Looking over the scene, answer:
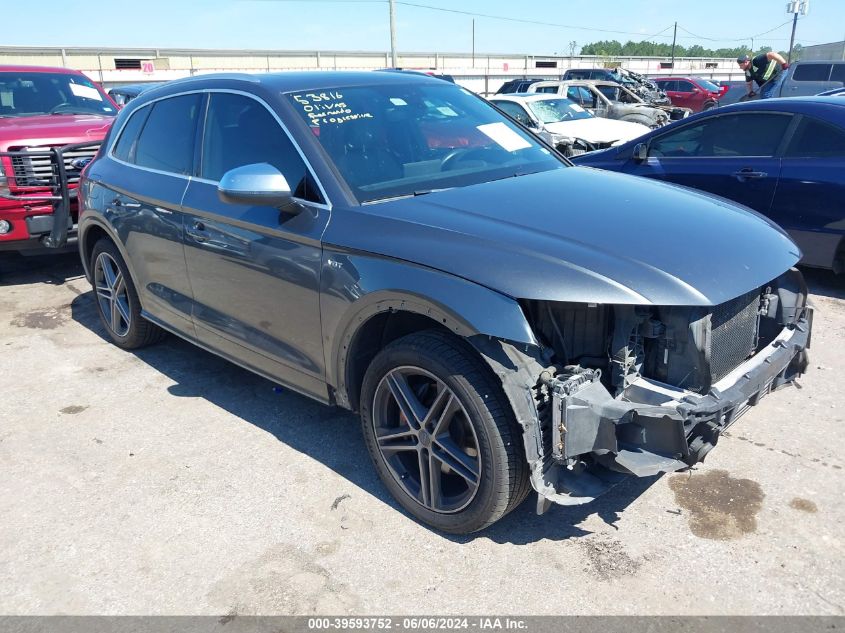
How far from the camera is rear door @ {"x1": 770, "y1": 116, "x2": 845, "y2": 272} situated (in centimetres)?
548

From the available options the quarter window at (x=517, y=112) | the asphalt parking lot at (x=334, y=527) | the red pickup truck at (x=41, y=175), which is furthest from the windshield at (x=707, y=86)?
the asphalt parking lot at (x=334, y=527)

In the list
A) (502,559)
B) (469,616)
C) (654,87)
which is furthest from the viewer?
(654,87)

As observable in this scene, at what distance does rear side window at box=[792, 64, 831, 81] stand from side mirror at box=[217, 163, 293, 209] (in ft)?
57.2

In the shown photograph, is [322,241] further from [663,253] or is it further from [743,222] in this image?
[743,222]

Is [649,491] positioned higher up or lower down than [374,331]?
lower down

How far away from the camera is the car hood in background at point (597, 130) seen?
1173 centimetres

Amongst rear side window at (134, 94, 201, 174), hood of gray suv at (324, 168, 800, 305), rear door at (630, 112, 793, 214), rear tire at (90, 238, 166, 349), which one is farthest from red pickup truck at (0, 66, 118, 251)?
rear door at (630, 112, 793, 214)

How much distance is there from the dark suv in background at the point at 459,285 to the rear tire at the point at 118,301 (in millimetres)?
819

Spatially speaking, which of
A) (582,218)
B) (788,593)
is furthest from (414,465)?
(788,593)

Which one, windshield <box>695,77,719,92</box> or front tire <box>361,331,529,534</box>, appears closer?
front tire <box>361,331,529,534</box>

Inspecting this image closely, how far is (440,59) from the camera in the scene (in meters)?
45.0

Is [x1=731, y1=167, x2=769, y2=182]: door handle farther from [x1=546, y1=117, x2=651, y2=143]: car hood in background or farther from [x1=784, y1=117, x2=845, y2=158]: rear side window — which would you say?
[x1=546, y1=117, x2=651, y2=143]: car hood in background

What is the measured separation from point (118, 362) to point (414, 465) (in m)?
2.93

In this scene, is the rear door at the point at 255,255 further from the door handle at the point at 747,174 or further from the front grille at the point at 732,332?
the door handle at the point at 747,174
